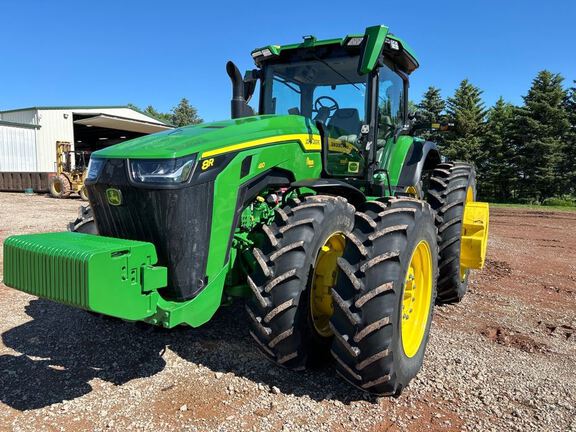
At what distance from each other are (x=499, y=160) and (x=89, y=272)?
35.1 meters

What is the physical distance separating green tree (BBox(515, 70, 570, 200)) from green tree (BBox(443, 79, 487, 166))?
286 centimetres

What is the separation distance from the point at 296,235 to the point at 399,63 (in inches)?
109

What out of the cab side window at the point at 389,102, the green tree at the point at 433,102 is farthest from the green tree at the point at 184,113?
the cab side window at the point at 389,102

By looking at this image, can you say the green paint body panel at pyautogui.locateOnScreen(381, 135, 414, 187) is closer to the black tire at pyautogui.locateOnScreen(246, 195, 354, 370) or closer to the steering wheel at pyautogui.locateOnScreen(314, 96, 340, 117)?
the steering wheel at pyautogui.locateOnScreen(314, 96, 340, 117)

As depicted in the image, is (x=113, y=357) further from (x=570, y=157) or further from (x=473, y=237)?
(x=570, y=157)

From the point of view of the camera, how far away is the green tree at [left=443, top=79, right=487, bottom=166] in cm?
3341

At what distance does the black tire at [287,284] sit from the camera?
303 centimetres

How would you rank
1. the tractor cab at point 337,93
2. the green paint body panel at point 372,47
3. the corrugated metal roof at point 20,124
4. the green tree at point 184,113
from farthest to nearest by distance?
the green tree at point 184,113 < the corrugated metal roof at point 20,124 < the tractor cab at point 337,93 < the green paint body panel at point 372,47

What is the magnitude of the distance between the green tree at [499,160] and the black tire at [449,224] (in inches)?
1195

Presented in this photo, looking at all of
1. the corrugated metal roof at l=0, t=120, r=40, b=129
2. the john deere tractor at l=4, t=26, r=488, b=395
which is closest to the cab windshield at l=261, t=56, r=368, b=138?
the john deere tractor at l=4, t=26, r=488, b=395

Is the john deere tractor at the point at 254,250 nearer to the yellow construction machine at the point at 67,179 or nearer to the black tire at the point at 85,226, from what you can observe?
the black tire at the point at 85,226

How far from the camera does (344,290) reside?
2.90 m

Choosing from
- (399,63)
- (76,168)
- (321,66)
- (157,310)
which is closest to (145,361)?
(157,310)

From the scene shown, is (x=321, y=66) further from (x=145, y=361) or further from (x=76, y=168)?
(x=76, y=168)
